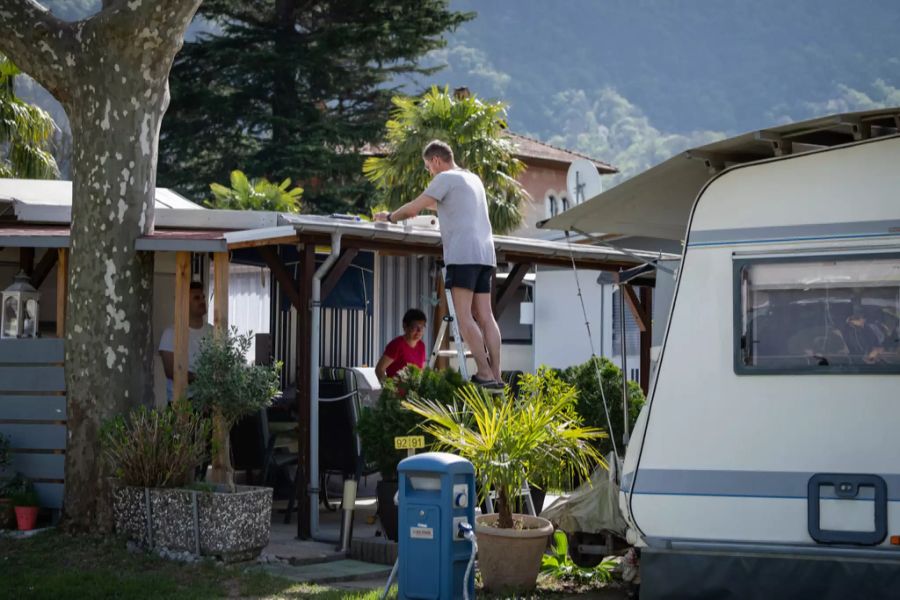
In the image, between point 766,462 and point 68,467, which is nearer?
point 766,462

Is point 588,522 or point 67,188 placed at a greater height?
point 67,188

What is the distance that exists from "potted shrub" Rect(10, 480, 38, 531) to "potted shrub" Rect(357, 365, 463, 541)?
108 inches

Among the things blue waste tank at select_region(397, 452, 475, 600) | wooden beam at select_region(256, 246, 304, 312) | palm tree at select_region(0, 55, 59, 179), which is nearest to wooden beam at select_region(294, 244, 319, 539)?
wooden beam at select_region(256, 246, 304, 312)

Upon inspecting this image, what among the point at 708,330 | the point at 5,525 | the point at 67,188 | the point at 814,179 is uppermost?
the point at 67,188

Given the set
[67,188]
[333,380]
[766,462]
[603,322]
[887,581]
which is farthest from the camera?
[603,322]

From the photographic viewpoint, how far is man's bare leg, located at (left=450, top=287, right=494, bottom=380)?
886 cm

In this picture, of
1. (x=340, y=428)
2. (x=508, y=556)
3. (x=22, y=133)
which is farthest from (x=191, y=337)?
(x=22, y=133)

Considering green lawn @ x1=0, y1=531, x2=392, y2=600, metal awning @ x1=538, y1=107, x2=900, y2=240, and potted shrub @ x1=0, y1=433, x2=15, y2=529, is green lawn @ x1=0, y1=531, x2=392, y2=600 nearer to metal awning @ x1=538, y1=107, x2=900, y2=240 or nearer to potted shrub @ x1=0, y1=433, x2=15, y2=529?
potted shrub @ x1=0, y1=433, x2=15, y2=529

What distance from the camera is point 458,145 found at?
23359 mm

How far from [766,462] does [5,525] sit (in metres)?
6.33

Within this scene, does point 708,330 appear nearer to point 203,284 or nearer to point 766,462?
point 766,462

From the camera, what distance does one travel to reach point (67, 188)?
12.9 m

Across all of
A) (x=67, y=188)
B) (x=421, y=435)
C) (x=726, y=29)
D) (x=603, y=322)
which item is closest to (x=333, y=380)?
(x=421, y=435)

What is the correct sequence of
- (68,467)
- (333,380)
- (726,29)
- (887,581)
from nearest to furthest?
1. (887,581)
2. (68,467)
3. (333,380)
4. (726,29)
